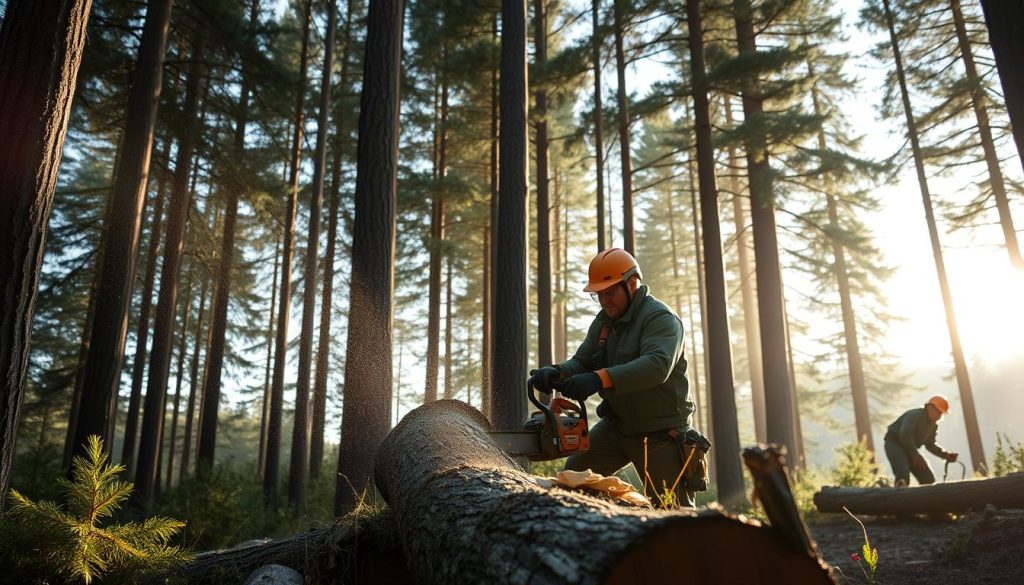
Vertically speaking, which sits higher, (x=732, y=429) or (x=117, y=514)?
(x=732, y=429)

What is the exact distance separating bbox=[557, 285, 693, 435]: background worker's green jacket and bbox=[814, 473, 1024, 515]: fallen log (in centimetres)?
480

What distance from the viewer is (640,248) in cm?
3556

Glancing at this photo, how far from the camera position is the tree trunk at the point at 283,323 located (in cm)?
1366

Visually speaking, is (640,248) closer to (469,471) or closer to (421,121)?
(421,121)

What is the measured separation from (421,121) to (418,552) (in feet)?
59.0

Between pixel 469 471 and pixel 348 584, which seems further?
pixel 348 584

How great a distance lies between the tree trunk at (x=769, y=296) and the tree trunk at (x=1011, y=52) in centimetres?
673

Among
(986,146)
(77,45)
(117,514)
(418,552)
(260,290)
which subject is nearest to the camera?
(418,552)

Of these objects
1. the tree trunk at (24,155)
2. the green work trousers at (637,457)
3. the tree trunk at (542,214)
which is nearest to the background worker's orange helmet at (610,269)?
the green work trousers at (637,457)

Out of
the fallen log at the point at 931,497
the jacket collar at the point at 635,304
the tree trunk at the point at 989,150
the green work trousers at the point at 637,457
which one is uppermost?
the tree trunk at the point at 989,150

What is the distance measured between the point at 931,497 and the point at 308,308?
12.7 meters

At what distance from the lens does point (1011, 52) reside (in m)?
5.85

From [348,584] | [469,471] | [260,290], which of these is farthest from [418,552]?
[260,290]

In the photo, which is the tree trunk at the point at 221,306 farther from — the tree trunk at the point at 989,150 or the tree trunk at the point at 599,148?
the tree trunk at the point at 989,150
